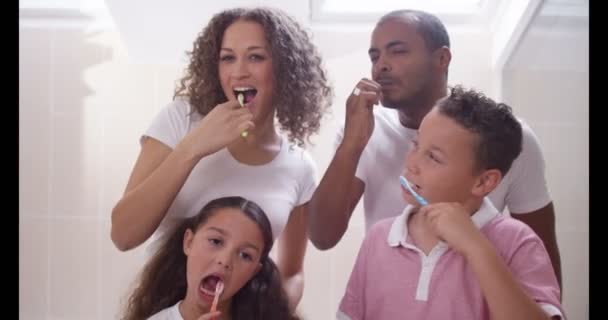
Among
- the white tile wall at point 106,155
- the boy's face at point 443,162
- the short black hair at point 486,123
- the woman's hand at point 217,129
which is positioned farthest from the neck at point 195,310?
the short black hair at point 486,123

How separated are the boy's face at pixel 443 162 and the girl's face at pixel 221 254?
0.25 m

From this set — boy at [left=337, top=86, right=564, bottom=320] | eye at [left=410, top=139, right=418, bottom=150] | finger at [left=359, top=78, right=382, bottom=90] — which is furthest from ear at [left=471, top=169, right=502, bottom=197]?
finger at [left=359, top=78, right=382, bottom=90]

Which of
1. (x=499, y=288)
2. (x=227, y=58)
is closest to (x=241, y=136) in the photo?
(x=227, y=58)

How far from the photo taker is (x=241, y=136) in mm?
1244

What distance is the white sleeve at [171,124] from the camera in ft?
4.10

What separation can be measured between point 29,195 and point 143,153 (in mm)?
251

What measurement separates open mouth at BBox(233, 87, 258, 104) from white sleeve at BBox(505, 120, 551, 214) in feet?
1.33

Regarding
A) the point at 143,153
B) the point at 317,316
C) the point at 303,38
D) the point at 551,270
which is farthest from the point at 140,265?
the point at 551,270

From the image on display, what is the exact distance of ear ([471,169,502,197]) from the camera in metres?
1.18

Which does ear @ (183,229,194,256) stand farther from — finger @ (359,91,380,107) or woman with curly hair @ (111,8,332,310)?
finger @ (359,91,380,107)

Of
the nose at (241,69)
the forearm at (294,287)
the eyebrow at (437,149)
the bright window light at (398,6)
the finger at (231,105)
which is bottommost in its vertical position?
the forearm at (294,287)

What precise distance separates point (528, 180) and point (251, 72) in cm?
46

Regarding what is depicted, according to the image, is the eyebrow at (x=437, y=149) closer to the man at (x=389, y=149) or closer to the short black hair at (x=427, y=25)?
the man at (x=389, y=149)
